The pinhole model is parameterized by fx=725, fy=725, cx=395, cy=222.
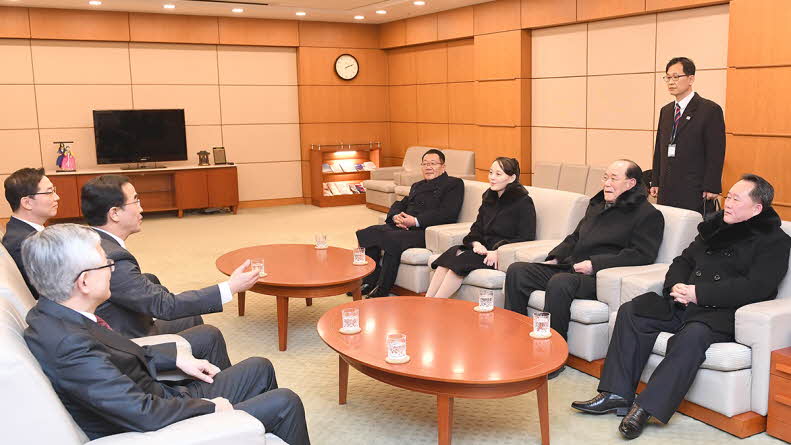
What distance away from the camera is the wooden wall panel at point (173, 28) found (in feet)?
35.8

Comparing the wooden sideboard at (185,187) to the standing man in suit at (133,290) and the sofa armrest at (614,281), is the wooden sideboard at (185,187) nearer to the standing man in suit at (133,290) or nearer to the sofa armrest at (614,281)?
the standing man in suit at (133,290)

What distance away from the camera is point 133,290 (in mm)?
3377

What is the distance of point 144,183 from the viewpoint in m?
11.2

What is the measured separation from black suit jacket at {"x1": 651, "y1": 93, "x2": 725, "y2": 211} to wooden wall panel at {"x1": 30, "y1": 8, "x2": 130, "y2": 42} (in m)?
8.22

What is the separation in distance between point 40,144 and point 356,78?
5.18 metres

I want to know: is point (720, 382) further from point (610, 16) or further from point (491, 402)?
point (610, 16)

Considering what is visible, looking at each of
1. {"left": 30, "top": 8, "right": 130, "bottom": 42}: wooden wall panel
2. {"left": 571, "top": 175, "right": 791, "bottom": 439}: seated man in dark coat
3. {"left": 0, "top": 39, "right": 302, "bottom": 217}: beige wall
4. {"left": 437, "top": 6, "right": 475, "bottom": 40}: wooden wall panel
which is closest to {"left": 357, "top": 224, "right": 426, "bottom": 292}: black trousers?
{"left": 571, "top": 175, "right": 791, "bottom": 439}: seated man in dark coat

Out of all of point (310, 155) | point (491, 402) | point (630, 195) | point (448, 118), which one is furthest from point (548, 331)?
point (310, 155)

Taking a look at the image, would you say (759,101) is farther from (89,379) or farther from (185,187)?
(185,187)

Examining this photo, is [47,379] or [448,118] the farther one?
[448,118]

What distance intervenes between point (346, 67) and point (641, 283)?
9264mm

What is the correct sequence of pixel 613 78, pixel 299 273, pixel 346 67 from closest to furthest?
pixel 299 273, pixel 613 78, pixel 346 67

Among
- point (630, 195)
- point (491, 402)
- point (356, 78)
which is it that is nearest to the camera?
point (491, 402)

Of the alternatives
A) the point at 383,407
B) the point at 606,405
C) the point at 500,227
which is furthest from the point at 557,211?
the point at 383,407
